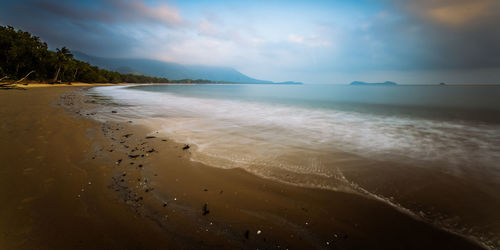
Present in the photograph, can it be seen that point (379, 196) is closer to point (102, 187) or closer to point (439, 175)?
point (439, 175)

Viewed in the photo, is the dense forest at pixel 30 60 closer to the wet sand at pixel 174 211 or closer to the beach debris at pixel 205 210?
the wet sand at pixel 174 211

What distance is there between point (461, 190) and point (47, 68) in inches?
3855

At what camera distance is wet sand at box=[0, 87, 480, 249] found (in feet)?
8.67

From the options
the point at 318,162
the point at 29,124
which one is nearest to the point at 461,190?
the point at 318,162

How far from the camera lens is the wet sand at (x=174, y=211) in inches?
104

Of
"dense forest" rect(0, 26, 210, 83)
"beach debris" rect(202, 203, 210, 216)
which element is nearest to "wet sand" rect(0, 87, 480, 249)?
"beach debris" rect(202, 203, 210, 216)

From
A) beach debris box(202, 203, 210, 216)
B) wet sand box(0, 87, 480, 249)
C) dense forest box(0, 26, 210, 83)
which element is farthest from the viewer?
dense forest box(0, 26, 210, 83)

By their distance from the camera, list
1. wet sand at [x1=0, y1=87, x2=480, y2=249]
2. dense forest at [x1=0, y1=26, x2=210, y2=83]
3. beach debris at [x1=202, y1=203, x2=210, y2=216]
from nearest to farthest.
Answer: wet sand at [x1=0, y1=87, x2=480, y2=249] < beach debris at [x1=202, y1=203, x2=210, y2=216] < dense forest at [x1=0, y1=26, x2=210, y2=83]

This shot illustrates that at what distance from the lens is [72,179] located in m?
4.03

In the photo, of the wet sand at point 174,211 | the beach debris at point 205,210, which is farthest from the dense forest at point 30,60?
the beach debris at point 205,210

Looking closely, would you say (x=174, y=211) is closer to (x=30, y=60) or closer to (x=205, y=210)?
(x=205, y=210)

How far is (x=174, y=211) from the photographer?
10.7ft

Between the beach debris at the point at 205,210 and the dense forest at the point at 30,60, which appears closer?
the beach debris at the point at 205,210

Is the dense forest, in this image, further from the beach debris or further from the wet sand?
the beach debris
